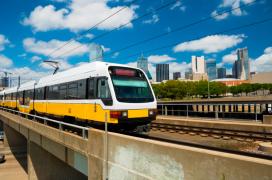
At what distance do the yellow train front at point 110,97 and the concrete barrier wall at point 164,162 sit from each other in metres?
1.66

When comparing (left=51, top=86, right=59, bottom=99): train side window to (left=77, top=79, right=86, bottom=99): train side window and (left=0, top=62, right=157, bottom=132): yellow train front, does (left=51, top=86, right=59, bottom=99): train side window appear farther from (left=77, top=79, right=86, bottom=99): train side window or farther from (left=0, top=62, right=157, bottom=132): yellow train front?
(left=77, top=79, right=86, bottom=99): train side window

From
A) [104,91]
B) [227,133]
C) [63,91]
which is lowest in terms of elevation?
[227,133]

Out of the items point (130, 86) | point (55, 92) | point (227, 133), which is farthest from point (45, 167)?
point (227, 133)

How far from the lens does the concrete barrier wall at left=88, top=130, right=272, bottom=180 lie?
4.36m

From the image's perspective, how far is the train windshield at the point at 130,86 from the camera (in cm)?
1045

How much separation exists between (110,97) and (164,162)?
15.9 ft

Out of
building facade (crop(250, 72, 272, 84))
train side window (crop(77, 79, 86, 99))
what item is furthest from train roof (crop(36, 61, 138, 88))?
building facade (crop(250, 72, 272, 84))

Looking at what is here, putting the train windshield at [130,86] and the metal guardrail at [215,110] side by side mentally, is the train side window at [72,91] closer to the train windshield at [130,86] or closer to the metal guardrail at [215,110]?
the train windshield at [130,86]

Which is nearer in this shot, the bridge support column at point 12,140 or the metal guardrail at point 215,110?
the metal guardrail at point 215,110

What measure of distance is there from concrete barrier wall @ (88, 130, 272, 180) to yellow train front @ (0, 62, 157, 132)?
1.66 metres

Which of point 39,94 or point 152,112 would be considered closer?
point 152,112

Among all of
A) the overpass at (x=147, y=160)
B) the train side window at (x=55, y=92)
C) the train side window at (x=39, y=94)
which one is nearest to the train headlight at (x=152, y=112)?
the overpass at (x=147, y=160)

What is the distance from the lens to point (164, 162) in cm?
571

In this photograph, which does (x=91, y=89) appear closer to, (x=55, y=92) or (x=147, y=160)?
(x=55, y=92)
